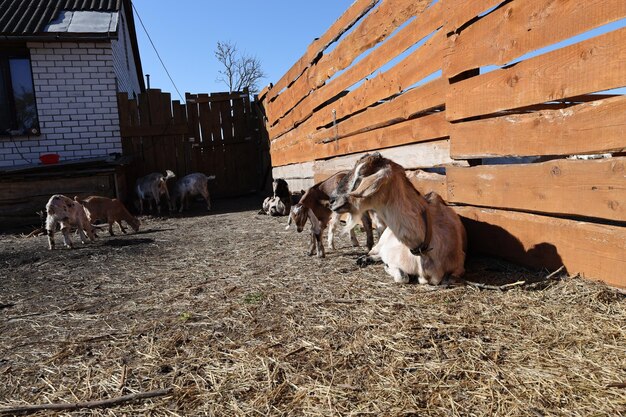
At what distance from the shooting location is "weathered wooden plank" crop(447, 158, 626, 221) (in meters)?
2.94

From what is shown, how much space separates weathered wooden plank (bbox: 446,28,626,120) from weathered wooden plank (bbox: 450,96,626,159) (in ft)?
0.37

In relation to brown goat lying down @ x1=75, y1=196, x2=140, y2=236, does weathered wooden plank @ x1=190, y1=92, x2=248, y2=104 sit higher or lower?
higher

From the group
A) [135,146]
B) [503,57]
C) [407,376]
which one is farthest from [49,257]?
[135,146]

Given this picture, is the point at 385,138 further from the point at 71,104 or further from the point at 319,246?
the point at 71,104

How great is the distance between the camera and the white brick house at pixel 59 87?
40.0 feet

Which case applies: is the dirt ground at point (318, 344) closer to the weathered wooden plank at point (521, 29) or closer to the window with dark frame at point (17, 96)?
the weathered wooden plank at point (521, 29)

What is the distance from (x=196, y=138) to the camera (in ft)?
48.0

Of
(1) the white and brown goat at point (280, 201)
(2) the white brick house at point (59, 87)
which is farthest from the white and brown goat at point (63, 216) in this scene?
(2) the white brick house at point (59, 87)

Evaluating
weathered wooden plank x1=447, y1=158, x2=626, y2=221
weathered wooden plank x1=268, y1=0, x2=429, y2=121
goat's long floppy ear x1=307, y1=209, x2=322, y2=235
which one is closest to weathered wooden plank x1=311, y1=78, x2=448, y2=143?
weathered wooden plank x1=268, y1=0, x2=429, y2=121

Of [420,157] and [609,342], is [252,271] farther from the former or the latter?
[609,342]

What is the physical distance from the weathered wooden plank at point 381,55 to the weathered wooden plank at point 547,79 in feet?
2.77

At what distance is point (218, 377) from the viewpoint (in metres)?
2.41

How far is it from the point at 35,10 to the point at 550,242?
50.7ft

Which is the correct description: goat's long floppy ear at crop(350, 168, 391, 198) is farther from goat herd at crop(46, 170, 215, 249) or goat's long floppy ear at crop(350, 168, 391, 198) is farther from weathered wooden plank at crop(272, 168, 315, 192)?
weathered wooden plank at crop(272, 168, 315, 192)
